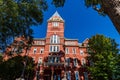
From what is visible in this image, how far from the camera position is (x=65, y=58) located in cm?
4069

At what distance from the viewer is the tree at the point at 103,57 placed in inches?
1140

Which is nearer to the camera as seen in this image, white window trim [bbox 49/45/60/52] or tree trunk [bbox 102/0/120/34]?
tree trunk [bbox 102/0/120/34]

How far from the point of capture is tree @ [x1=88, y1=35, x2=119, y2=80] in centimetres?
2895

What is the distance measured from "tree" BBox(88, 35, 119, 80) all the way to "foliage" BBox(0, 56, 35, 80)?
12701mm

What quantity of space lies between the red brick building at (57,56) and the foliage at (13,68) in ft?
11.4

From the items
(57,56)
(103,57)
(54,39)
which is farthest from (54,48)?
(103,57)

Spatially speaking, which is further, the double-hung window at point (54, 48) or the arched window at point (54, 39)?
the arched window at point (54, 39)

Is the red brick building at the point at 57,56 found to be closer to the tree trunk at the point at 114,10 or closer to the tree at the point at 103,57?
the tree at the point at 103,57

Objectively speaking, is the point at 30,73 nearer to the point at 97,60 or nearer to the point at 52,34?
the point at 52,34

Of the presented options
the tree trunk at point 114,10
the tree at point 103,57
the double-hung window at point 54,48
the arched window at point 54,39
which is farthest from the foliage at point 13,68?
the tree trunk at point 114,10

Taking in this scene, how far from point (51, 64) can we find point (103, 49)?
38.6ft

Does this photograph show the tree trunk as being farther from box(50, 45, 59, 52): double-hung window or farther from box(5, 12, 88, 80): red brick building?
box(50, 45, 59, 52): double-hung window

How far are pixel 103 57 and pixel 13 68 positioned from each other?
1695 cm

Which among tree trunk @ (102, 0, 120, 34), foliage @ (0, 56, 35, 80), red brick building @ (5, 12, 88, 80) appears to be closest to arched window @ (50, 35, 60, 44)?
red brick building @ (5, 12, 88, 80)
